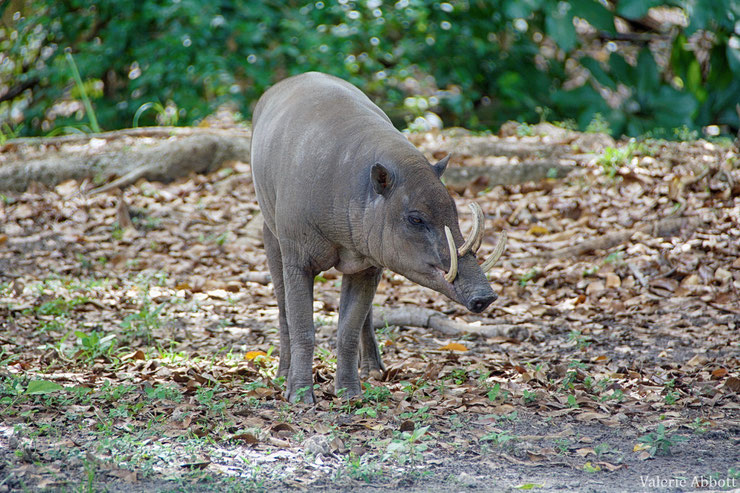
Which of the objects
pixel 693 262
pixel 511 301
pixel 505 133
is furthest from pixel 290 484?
pixel 505 133

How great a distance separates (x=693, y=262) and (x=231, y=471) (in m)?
4.87

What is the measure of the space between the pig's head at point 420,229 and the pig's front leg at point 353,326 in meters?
0.54

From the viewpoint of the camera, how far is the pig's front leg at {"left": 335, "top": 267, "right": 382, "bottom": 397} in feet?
15.8

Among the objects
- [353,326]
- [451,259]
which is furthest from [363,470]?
[353,326]

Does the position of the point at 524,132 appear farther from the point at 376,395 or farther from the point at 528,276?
the point at 376,395

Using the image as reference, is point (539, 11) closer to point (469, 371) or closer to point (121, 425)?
point (469, 371)

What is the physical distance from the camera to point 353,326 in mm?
4828

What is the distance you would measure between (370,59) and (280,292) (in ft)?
23.9

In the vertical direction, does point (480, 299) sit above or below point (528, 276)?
above

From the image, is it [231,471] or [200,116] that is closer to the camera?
[231,471]

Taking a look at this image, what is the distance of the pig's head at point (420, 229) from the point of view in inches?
159

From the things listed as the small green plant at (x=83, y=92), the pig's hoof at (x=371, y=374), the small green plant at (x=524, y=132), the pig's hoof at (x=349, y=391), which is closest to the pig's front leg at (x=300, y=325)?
the pig's hoof at (x=349, y=391)

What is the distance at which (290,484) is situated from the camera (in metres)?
3.46

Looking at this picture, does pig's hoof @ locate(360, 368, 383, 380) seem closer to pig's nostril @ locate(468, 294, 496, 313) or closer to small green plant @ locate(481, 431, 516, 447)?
small green plant @ locate(481, 431, 516, 447)
